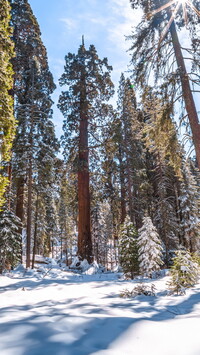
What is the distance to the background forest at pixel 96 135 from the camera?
805cm

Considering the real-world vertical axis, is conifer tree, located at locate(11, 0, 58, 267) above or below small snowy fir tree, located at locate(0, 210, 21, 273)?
above

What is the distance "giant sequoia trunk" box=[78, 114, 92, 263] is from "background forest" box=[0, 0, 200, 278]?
56 millimetres

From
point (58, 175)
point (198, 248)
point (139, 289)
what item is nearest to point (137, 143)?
point (58, 175)

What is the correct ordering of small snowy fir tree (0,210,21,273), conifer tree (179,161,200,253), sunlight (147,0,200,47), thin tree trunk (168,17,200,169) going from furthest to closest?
conifer tree (179,161,200,253)
small snowy fir tree (0,210,21,273)
sunlight (147,0,200,47)
thin tree trunk (168,17,200,169)

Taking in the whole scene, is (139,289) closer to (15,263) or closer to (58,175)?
(15,263)

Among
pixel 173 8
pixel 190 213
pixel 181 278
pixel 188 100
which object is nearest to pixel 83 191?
pixel 188 100

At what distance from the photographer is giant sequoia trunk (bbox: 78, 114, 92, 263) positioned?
12.0 metres

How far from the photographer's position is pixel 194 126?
7477 mm

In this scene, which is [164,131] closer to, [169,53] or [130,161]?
[169,53]

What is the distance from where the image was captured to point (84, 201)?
500 inches

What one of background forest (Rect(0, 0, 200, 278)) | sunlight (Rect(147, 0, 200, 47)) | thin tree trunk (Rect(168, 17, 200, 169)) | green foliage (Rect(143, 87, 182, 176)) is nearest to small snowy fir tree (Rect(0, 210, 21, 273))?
background forest (Rect(0, 0, 200, 278))

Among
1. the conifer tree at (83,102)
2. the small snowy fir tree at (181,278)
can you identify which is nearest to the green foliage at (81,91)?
the conifer tree at (83,102)

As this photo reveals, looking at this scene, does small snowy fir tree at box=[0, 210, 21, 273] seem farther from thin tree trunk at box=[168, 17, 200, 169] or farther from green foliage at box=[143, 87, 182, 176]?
thin tree trunk at box=[168, 17, 200, 169]

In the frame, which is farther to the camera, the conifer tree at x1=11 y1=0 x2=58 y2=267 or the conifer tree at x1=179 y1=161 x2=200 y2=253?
the conifer tree at x1=179 y1=161 x2=200 y2=253
